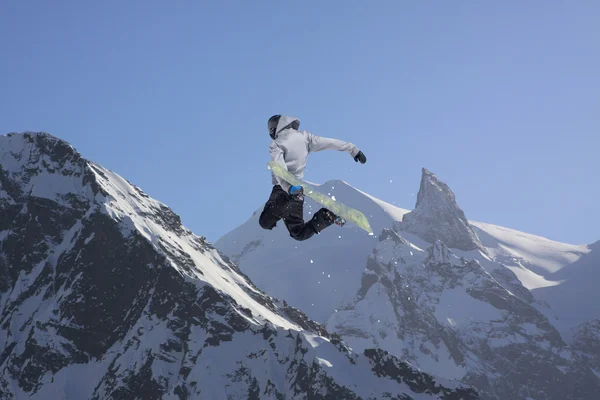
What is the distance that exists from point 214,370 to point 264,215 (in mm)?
133295

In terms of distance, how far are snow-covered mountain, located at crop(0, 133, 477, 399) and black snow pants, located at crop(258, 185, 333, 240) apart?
12765cm

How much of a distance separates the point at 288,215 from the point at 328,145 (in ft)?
6.67

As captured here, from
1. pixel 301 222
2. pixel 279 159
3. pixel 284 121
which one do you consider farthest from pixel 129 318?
pixel 284 121

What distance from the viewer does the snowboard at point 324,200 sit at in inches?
663

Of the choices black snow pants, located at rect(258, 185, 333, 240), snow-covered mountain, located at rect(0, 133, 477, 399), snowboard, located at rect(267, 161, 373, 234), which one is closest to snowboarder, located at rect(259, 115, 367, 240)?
black snow pants, located at rect(258, 185, 333, 240)

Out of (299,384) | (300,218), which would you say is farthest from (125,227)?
(300,218)

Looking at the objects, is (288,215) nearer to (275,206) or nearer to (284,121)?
(275,206)

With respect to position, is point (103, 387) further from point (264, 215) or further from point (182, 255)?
point (264, 215)

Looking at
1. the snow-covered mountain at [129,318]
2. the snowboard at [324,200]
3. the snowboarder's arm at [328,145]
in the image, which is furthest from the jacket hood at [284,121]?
the snow-covered mountain at [129,318]

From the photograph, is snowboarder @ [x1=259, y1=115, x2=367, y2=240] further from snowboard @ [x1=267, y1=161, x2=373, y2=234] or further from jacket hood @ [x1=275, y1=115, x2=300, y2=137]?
snowboard @ [x1=267, y1=161, x2=373, y2=234]

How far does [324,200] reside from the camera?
1681 cm

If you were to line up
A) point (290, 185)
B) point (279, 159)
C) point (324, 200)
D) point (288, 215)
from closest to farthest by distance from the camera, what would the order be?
point (324, 200)
point (290, 185)
point (279, 159)
point (288, 215)

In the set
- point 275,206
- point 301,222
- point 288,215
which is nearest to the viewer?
point 275,206

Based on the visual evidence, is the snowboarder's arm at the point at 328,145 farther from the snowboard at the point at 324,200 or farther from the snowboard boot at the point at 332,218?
the snowboard boot at the point at 332,218
